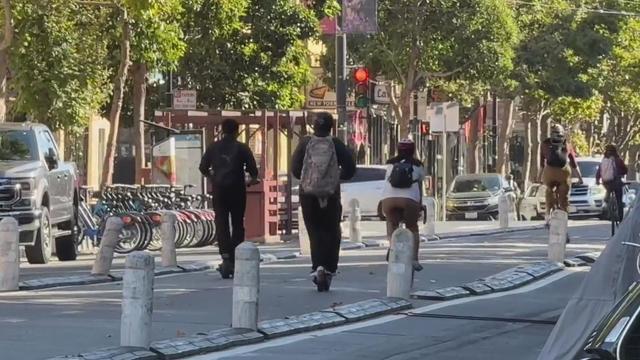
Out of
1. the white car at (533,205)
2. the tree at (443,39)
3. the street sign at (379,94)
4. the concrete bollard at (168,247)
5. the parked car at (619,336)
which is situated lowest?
the white car at (533,205)

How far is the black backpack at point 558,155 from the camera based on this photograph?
20906 mm

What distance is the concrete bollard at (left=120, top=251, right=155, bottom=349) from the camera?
938cm

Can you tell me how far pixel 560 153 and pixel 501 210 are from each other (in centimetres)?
801

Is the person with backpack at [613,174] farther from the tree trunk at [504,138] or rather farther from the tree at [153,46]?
the tree trunk at [504,138]

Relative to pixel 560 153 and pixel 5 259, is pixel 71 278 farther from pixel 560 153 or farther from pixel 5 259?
pixel 560 153

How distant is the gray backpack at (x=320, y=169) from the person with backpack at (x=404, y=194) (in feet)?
5.84

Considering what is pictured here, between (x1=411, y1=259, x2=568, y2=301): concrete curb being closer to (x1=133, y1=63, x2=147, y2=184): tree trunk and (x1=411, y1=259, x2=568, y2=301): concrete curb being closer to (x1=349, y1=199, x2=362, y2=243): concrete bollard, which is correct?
(x1=349, y1=199, x2=362, y2=243): concrete bollard

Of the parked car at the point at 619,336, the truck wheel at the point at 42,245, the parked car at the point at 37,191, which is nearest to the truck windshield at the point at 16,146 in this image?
the parked car at the point at 37,191

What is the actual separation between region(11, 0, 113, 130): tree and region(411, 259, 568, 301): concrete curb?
12104 millimetres

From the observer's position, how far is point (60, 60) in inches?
1043

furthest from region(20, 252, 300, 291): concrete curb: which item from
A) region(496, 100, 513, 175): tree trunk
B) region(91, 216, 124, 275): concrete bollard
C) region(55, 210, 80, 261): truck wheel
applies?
region(496, 100, 513, 175): tree trunk

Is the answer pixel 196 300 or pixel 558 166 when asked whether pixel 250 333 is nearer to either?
pixel 196 300

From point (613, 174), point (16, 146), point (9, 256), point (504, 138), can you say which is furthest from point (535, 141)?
point (9, 256)

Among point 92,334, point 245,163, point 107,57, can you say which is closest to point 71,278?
point 245,163
